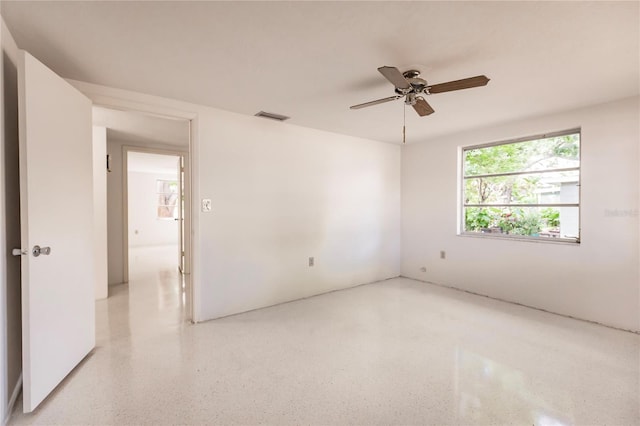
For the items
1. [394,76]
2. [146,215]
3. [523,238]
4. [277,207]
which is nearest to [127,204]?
[277,207]

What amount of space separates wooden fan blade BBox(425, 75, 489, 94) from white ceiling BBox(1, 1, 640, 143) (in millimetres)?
204

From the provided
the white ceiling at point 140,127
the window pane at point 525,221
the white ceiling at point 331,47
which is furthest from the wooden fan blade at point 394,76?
the window pane at point 525,221

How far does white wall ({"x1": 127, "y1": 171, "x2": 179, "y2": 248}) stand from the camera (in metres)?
8.56

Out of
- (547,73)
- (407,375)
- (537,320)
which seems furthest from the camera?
(537,320)

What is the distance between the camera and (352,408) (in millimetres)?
1779

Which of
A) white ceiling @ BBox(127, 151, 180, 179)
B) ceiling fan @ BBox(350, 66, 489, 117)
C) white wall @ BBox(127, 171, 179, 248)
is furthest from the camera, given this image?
white wall @ BBox(127, 171, 179, 248)

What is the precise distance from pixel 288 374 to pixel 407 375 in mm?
840

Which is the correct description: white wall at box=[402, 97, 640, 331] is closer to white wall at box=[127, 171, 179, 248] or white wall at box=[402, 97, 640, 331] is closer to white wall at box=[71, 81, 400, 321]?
white wall at box=[71, 81, 400, 321]

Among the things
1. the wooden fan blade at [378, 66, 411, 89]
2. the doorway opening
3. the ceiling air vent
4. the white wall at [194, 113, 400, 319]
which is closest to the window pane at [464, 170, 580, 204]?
the white wall at [194, 113, 400, 319]

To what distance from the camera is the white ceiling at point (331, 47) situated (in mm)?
1588

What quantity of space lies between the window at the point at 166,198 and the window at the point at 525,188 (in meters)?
8.15

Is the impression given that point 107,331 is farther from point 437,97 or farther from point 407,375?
point 437,97

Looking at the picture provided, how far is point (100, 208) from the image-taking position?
3893 millimetres

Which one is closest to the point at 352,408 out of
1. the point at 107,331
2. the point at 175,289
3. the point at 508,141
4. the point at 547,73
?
the point at 107,331
